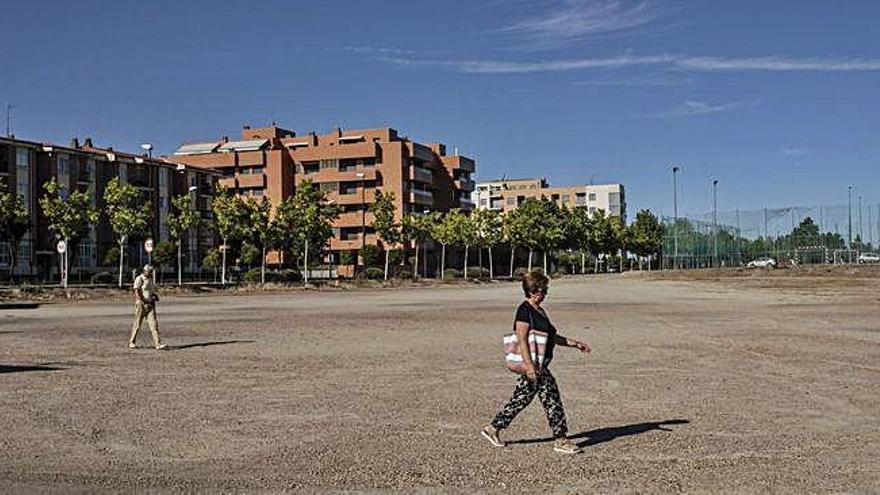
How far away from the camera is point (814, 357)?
18.0 metres

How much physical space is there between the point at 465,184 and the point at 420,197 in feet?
52.7

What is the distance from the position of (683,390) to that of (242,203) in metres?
60.4

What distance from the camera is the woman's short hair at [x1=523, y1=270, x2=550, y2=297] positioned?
30.0ft

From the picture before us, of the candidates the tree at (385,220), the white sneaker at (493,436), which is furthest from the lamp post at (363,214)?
the white sneaker at (493,436)

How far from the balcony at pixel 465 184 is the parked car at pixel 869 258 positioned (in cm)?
5106

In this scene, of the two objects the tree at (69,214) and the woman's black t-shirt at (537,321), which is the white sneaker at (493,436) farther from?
the tree at (69,214)

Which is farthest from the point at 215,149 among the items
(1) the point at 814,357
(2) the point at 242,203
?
(1) the point at 814,357

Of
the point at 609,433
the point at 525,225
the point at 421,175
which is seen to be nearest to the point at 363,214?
the point at 421,175

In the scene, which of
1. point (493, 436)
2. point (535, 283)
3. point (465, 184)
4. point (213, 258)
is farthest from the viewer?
point (465, 184)

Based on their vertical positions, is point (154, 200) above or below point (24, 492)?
above

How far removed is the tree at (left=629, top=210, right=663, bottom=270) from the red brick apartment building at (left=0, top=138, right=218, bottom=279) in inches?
2439

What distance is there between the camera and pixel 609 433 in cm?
1023

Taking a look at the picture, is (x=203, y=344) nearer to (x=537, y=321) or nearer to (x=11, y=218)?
(x=537, y=321)

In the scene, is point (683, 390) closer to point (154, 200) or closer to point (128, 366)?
point (128, 366)
